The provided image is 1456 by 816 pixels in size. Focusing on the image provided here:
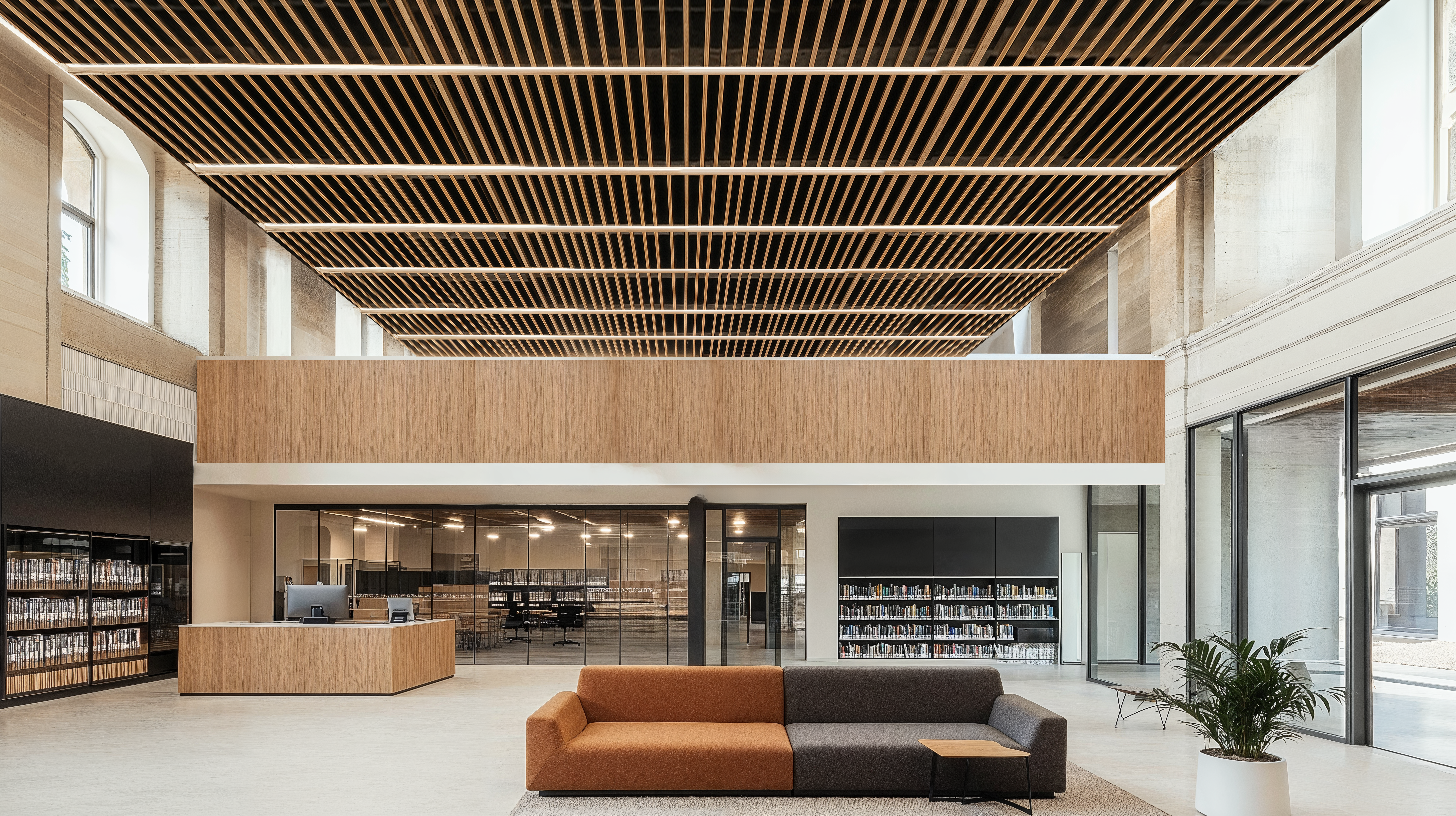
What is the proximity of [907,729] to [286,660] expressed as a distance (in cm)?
737

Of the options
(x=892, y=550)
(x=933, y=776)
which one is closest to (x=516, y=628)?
(x=892, y=550)

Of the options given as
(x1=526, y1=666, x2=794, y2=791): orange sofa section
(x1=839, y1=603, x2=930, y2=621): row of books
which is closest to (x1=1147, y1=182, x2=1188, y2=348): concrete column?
(x1=839, y1=603, x2=930, y2=621): row of books

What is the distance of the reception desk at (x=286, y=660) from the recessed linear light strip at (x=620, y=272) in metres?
4.28

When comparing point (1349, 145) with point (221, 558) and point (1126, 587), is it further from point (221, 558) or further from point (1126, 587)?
point (221, 558)

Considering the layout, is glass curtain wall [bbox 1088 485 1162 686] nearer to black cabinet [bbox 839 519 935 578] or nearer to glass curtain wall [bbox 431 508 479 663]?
black cabinet [bbox 839 519 935 578]

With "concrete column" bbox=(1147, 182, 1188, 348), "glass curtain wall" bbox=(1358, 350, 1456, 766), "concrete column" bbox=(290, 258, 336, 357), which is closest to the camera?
"glass curtain wall" bbox=(1358, 350, 1456, 766)

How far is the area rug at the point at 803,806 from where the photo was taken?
245 inches

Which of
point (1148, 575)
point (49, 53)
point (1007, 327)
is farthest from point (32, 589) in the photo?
point (1007, 327)

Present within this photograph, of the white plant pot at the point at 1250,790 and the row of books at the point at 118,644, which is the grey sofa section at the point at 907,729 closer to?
the white plant pot at the point at 1250,790

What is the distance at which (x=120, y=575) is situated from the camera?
Answer: 12.2 meters

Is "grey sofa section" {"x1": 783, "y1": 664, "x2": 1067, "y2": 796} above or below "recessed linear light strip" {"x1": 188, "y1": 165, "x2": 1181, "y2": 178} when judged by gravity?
below

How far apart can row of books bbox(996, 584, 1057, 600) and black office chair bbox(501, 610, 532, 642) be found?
6933 millimetres

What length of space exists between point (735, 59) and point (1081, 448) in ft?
28.5

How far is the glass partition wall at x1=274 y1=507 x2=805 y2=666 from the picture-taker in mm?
16094
